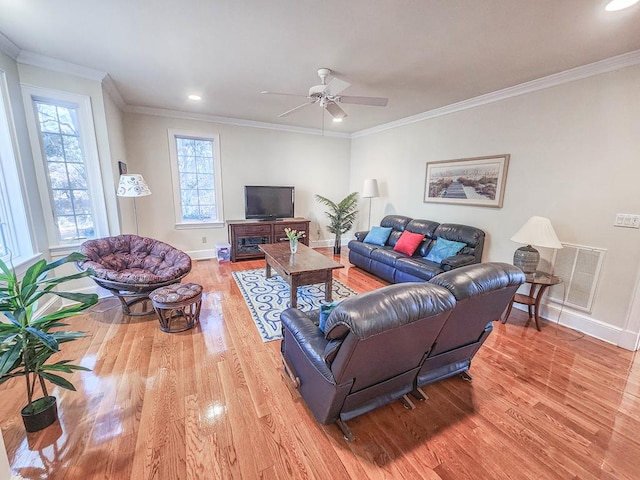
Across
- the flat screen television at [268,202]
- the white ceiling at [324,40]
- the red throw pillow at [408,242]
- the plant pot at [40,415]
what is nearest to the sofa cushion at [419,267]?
the red throw pillow at [408,242]

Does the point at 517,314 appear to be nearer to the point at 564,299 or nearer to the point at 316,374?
the point at 564,299

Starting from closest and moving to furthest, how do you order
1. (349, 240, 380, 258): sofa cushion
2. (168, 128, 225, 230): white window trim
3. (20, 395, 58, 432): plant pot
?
(20, 395, 58, 432): plant pot → (349, 240, 380, 258): sofa cushion → (168, 128, 225, 230): white window trim

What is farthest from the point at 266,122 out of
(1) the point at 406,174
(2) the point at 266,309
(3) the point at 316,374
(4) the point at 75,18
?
(3) the point at 316,374

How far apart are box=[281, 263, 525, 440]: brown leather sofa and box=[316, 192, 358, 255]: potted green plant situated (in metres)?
3.88

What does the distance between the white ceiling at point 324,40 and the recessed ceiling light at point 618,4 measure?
5 centimetres

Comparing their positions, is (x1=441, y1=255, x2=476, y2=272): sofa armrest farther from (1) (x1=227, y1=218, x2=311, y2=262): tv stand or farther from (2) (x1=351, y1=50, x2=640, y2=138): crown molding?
(1) (x1=227, y1=218, x2=311, y2=262): tv stand

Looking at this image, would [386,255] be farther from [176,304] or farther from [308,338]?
[176,304]

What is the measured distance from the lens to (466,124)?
3762 millimetres

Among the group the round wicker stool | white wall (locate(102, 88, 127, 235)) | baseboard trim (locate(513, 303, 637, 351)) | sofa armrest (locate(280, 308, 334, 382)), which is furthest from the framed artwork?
white wall (locate(102, 88, 127, 235))

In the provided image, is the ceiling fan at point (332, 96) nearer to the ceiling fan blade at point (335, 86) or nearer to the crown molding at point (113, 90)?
the ceiling fan blade at point (335, 86)

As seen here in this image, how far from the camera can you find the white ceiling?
73.0 inches

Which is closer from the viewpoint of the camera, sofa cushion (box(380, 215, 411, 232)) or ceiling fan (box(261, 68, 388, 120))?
ceiling fan (box(261, 68, 388, 120))

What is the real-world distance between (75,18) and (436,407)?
393cm

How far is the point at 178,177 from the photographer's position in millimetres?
4785
